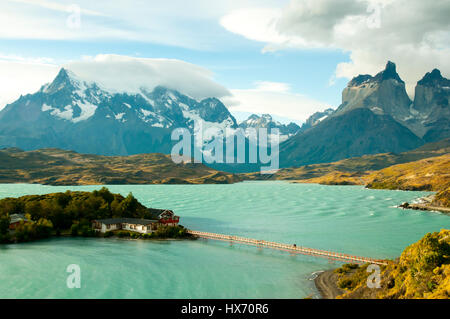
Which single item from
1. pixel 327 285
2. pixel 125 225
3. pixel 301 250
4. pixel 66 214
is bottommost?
pixel 301 250

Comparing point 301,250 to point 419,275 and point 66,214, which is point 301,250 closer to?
point 419,275

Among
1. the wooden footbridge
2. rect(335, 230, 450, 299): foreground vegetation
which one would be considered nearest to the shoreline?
rect(335, 230, 450, 299): foreground vegetation

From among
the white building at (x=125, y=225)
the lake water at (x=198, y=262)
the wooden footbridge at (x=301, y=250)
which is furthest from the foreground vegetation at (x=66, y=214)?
the wooden footbridge at (x=301, y=250)

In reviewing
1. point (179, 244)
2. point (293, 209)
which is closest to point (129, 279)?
point (179, 244)

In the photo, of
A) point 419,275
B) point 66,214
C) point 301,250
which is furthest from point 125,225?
point 419,275

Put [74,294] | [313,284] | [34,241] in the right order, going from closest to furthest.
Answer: [74,294]
[313,284]
[34,241]

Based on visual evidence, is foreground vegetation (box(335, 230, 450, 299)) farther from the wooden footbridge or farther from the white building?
the white building
